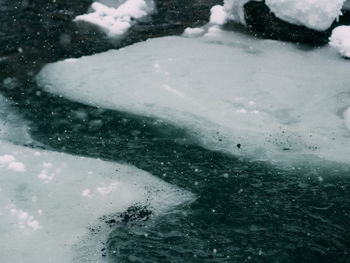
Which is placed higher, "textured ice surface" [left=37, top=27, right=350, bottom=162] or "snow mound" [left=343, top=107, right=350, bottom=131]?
"snow mound" [left=343, top=107, right=350, bottom=131]

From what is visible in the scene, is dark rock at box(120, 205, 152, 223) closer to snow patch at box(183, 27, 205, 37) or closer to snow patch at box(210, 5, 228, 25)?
snow patch at box(183, 27, 205, 37)

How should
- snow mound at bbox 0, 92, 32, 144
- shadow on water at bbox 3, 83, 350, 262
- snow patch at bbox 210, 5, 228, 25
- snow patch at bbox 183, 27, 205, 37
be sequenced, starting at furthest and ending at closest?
1. snow patch at bbox 210, 5, 228, 25
2. snow patch at bbox 183, 27, 205, 37
3. snow mound at bbox 0, 92, 32, 144
4. shadow on water at bbox 3, 83, 350, 262

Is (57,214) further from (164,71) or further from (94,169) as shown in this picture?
(164,71)

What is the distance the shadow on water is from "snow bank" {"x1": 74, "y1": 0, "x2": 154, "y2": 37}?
242 centimetres

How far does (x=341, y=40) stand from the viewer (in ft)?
22.1

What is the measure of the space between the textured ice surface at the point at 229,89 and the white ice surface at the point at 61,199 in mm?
980

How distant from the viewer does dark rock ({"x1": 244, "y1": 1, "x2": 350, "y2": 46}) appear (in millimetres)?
7012

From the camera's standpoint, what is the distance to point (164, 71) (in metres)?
6.36

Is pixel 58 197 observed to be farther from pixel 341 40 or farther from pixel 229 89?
pixel 341 40

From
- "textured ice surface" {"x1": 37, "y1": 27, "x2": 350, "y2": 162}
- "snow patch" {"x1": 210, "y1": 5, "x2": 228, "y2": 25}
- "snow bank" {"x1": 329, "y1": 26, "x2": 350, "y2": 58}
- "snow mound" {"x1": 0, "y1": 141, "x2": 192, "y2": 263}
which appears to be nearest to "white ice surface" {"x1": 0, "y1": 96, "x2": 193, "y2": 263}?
"snow mound" {"x1": 0, "y1": 141, "x2": 192, "y2": 263}

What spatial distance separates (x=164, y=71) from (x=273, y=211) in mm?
2780

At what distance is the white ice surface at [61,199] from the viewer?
3.91 metres

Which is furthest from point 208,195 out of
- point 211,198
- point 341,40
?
point 341,40

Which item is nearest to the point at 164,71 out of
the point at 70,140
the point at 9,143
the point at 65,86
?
the point at 65,86
